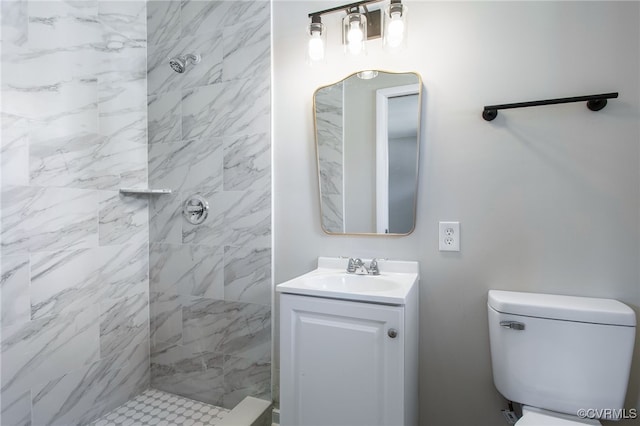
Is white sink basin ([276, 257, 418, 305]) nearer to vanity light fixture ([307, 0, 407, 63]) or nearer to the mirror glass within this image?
the mirror glass

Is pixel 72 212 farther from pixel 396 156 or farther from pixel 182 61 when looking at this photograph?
pixel 396 156

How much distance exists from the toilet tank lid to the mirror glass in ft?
1.50

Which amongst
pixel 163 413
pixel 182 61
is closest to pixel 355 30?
pixel 182 61

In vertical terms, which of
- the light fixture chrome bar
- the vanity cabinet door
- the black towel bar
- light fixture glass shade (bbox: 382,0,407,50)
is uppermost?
the light fixture chrome bar

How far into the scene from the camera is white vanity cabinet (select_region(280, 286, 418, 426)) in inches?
40.8

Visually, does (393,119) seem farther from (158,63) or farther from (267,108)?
(158,63)

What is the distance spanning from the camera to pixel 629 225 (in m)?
1.15

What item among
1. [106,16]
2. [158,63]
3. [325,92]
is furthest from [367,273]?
[106,16]

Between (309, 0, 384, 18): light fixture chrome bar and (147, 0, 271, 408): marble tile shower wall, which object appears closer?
(309, 0, 384, 18): light fixture chrome bar

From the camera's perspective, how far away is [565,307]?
109 centimetres

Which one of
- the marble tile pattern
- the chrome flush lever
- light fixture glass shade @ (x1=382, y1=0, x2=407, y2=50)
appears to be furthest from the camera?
the marble tile pattern

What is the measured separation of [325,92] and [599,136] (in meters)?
1.13

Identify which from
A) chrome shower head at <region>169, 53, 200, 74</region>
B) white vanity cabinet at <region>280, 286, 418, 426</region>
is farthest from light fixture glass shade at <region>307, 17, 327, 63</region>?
white vanity cabinet at <region>280, 286, 418, 426</region>

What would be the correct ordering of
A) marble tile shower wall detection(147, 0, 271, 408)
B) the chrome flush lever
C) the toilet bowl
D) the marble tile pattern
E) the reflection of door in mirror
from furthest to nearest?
marble tile shower wall detection(147, 0, 271, 408)
the marble tile pattern
the reflection of door in mirror
the chrome flush lever
the toilet bowl
